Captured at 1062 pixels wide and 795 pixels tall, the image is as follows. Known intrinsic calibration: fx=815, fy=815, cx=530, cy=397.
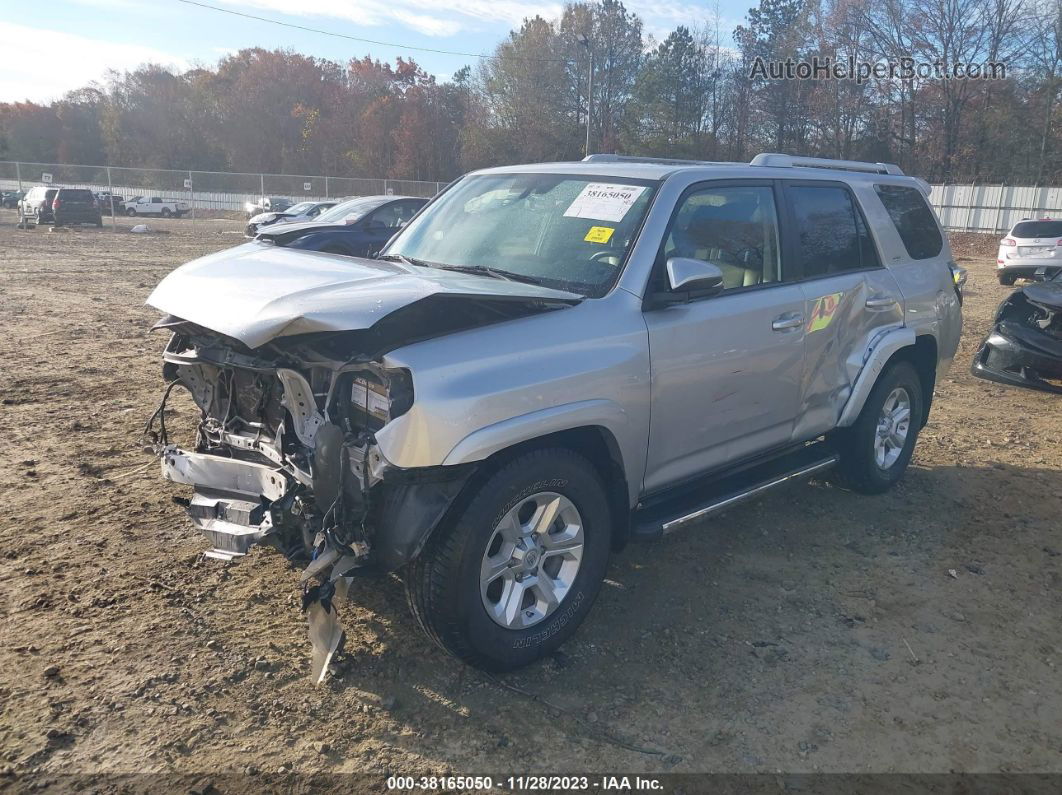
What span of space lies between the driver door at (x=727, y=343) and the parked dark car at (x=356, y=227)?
803cm

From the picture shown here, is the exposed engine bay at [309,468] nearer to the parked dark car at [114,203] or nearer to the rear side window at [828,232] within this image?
the rear side window at [828,232]

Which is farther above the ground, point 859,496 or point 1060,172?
point 1060,172

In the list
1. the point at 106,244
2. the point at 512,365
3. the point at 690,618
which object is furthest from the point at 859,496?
the point at 106,244

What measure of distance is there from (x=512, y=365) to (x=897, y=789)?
2.04 metres

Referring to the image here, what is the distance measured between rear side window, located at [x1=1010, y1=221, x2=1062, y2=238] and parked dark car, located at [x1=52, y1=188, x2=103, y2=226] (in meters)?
30.6

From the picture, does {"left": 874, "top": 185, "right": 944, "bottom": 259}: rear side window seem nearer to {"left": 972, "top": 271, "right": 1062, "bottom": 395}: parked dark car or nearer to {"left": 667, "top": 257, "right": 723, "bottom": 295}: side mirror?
{"left": 667, "top": 257, "right": 723, "bottom": 295}: side mirror

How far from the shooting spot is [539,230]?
4.11 metres

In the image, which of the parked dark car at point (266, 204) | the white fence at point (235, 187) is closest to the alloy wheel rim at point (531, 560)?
the parked dark car at point (266, 204)

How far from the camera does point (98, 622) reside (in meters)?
3.59

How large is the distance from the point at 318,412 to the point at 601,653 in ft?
5.27

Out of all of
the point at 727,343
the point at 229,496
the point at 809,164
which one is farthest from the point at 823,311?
the point at 229,496

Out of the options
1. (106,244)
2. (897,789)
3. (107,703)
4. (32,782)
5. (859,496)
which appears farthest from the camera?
(106,244)

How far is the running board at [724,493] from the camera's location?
3709 mm

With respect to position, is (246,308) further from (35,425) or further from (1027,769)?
(35,425)
